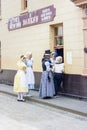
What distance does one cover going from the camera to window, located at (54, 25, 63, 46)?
1605 centimetres

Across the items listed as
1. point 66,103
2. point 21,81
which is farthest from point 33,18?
point 66,103

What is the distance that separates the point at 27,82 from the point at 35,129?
567cm

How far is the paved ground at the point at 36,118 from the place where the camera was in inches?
395

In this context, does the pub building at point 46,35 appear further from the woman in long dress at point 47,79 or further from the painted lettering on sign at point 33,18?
the woman in long dress at point 47,79

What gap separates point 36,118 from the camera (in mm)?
11242

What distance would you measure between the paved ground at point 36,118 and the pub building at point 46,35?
1959mm

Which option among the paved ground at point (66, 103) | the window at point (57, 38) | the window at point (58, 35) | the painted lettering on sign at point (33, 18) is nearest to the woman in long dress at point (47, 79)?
the paved ground at point (66, 103)

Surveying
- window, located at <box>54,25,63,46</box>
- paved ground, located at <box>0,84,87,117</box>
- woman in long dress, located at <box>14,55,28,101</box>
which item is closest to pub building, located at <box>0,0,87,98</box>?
window, located at <box>54,25,63,46</box>

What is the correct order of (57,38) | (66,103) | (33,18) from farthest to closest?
(33,18)
(57,38)
(66,103)

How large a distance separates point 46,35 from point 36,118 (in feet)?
20.0

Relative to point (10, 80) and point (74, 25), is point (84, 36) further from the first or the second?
point (10, 80)

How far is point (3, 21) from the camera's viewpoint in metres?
21.1

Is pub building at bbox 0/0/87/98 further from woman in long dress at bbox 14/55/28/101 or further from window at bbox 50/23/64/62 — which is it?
woman in long dress at bbox 14/55/28/101

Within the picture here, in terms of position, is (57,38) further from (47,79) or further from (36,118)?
(36,118)
